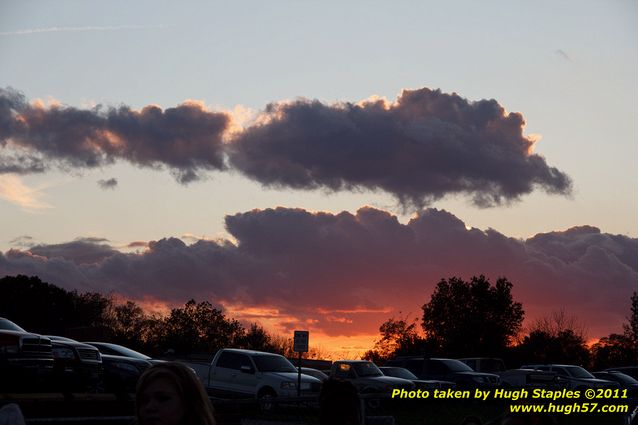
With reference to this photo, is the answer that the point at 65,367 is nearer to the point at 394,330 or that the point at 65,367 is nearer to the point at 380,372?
the point at 380,372

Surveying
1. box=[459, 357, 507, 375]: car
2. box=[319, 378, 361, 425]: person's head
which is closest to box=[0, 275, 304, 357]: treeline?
box=[459, 357, 507, 375]: car

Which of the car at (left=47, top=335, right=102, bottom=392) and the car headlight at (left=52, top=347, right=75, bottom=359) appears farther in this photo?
the car headlight at (left=52, top=347, right=75, bottom=359)

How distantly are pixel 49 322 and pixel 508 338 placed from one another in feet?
157

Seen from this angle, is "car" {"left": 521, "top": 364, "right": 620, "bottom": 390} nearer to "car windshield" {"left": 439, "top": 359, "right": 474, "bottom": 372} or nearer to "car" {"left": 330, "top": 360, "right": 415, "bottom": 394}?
"car windshield" {"left": 439, "top": 359, "right": 474, "bottom": 372}

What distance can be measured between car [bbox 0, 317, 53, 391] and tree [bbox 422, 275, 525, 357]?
77.1m

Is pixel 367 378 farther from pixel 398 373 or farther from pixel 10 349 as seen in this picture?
Result: pixel 10 349

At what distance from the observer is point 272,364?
27922 mm

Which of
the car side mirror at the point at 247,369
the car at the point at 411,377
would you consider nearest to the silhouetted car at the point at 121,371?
the car side mirror at the point at 247,369

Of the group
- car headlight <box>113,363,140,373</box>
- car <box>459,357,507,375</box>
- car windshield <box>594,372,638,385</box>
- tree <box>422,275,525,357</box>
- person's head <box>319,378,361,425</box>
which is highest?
tree <box>422,275,525,357</box>

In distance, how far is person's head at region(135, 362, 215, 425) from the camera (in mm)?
3729

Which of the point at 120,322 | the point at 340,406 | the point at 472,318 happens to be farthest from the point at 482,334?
the point at 340,406

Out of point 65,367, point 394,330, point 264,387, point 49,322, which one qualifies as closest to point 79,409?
point 65,367

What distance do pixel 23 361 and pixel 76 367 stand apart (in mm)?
2256

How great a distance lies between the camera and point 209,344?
11225 centimetres
